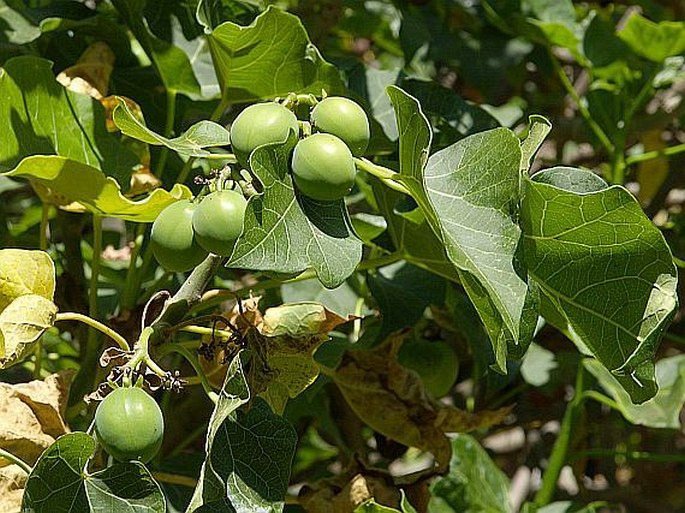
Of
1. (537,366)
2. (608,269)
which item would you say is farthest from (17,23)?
(537,366)

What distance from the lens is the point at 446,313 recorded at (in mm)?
1193

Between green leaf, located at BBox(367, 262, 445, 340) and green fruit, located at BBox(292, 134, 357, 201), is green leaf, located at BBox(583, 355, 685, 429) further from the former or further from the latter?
green fruit, located at BBox(292, 134, 357, 201)

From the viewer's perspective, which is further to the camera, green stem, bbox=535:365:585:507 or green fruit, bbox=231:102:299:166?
green stem, bbox=535:365:585:507

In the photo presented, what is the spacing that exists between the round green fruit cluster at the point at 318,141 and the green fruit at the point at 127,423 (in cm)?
16

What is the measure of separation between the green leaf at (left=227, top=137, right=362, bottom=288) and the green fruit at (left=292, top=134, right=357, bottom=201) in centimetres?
1

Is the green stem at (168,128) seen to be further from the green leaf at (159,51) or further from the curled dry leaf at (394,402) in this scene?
the curled dry leaf at (394,402)

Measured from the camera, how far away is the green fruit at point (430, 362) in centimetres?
115

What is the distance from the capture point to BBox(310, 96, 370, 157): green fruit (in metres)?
0.66

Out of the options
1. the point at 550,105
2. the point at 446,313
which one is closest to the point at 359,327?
the point at 446,313

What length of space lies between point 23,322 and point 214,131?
0.61 ft

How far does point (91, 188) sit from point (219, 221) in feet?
0.69

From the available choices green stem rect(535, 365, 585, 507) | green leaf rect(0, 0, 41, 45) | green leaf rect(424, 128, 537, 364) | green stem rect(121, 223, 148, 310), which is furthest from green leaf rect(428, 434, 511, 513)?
green leaf rect(0, 0, 41, 45)

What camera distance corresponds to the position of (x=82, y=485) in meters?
0.66

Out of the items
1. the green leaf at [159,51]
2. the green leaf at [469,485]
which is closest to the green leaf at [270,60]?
the green leaf at [159,51]
